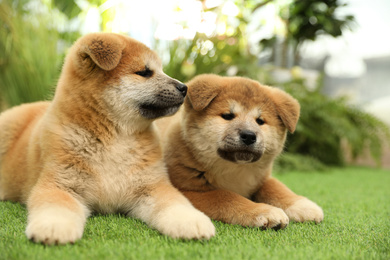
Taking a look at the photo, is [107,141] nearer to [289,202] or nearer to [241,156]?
[241,156]

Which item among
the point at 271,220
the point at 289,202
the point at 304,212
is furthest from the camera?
the point at 289,202

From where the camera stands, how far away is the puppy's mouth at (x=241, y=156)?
2.33m

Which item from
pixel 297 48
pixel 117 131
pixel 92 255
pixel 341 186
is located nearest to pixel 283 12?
pixel 297 48

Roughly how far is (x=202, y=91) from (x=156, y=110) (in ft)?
1.18

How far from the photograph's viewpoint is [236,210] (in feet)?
6.97

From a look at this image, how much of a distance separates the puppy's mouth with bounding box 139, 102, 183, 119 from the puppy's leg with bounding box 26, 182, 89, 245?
693mm

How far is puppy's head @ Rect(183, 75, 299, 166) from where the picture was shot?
2330 millimetres

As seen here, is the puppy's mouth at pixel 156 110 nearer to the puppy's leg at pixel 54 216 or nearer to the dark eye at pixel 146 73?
the dark eye at pixel 146 73

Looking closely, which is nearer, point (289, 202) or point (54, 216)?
point (54, 216)

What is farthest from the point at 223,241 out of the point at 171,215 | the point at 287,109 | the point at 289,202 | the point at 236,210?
the point at 287,109

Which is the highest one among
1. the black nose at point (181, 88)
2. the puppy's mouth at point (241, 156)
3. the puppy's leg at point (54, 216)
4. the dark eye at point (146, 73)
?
the dark eye at point (146, 73)

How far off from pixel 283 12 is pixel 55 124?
702cm

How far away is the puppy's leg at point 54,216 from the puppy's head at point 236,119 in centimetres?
93

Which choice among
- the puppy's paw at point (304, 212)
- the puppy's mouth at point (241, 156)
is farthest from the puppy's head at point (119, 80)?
the puppy's paw at point (304, 212)
